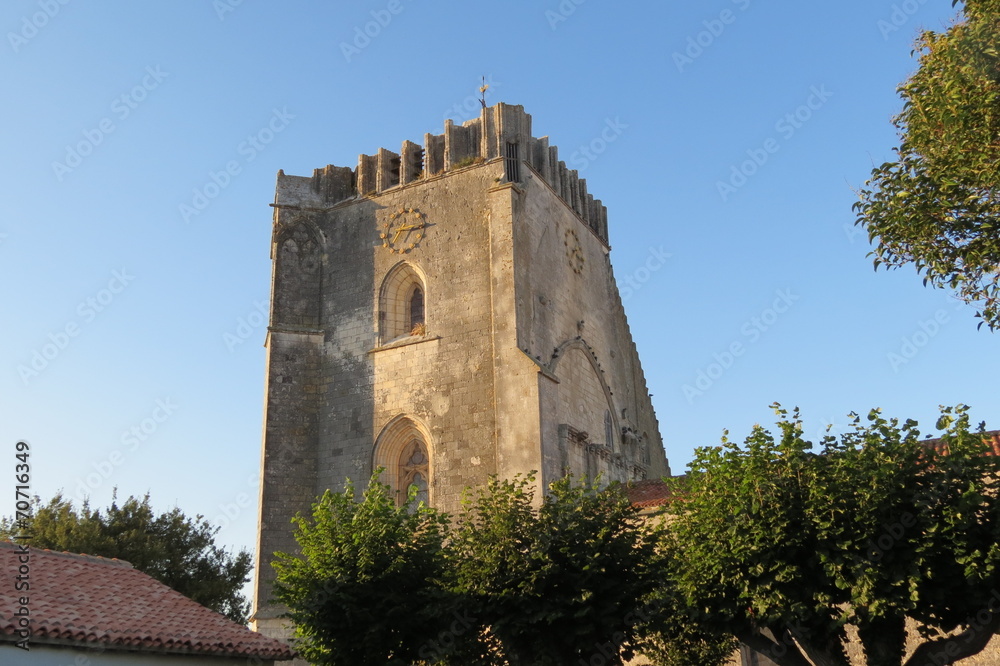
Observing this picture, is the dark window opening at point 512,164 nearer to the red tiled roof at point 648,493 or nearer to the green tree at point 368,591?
the red tiled roof at point 648,493

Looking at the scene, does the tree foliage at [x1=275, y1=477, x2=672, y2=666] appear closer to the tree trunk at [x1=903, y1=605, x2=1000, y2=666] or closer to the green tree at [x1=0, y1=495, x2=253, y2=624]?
the tree trunk at [x1=903, y1=605, x2=1000, y2=666]

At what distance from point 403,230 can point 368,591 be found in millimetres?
11350

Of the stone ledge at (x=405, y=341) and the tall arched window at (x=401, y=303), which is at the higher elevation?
the tall arched window at (x=401, y=303)

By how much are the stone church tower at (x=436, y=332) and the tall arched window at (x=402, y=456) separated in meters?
0.04

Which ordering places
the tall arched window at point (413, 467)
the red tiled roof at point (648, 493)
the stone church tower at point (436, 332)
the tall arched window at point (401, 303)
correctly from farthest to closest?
the tall arched window at point (401, 303), the tall arched window at point (413, 467), the stone church tower at point (436, 332), the red tiled roof at point (648, 493)

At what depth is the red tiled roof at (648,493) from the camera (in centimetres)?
2047

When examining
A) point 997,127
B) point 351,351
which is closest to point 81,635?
point 351,351

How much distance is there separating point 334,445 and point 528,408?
5486 millimetres

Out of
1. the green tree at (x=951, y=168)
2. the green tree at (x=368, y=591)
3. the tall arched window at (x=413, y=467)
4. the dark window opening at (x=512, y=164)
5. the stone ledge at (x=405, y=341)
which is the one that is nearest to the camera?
the green tree at (x=951, y=168)

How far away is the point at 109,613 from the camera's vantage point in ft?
47.8

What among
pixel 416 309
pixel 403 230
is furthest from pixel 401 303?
pixel 403 230
